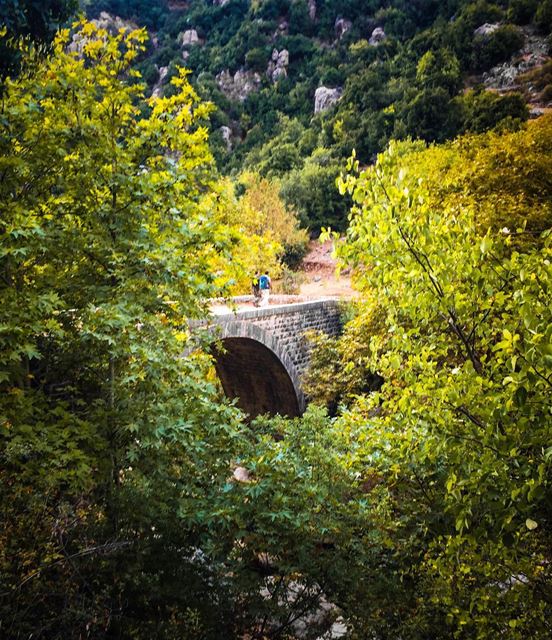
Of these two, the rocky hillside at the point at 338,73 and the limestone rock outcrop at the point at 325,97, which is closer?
the rocky hillside at the point at 338,73

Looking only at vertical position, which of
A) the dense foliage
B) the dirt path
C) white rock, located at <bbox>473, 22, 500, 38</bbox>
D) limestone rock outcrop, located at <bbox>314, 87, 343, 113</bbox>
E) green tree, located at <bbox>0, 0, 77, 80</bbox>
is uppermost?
white rock, located at <bbox>473, 22, 500, 38</bbox>

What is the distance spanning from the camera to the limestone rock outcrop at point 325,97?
5178cm

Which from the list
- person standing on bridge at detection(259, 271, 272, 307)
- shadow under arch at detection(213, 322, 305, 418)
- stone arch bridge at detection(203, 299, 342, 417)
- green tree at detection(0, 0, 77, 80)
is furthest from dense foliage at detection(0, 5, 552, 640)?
person standing on bridge at detection(259, 271, 272, 307)

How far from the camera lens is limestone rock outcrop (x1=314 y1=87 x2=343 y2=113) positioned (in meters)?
51.8

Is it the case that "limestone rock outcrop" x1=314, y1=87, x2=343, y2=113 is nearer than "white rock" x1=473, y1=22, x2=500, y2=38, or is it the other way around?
"white rock" x1=473, y1=22, x2=500, y2=38

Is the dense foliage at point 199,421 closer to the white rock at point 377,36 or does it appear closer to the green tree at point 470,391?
the green tree at point 470,391

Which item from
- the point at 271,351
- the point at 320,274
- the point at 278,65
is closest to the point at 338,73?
the point at 278,65

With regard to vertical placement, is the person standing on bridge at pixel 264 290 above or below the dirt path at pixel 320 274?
above

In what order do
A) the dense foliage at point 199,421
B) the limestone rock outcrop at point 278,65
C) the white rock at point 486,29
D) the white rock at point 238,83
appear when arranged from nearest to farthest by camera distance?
the dense foliage at point 199,421 → the white rock at point 486,29 → the white rock at point 238,83 → the limestone rock outcrop at point 278,65

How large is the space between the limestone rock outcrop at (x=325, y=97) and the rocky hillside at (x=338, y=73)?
19 centimetres

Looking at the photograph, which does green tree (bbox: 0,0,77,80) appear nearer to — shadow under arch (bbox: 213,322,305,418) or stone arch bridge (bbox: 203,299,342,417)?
stone arch bridge (bbox: 203,299,342,417)

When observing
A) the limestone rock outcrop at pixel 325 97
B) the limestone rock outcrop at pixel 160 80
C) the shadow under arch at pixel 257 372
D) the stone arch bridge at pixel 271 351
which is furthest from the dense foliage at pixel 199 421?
the limestone rock outcrop at pixel 160 80

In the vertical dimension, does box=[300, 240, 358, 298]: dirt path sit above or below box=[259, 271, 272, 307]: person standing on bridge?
below

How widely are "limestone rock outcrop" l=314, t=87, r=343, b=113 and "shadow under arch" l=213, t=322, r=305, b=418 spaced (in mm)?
44766
